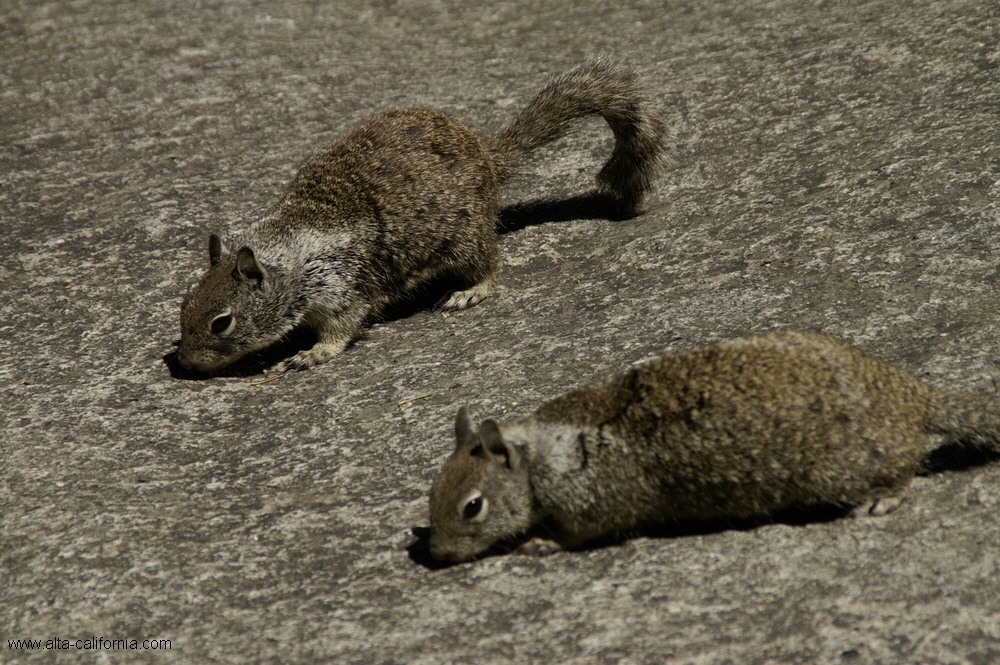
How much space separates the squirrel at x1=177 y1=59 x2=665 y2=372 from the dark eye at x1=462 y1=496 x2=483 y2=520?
7.27ft

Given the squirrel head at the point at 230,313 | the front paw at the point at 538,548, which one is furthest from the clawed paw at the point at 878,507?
the squirrel head at the point at 230,313

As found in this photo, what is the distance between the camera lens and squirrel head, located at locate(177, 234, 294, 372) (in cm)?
531

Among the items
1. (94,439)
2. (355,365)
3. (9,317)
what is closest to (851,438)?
(355,365)

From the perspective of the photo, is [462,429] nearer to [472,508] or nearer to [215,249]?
[472,508]

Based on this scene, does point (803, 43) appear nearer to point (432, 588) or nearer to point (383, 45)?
point (383, 45)

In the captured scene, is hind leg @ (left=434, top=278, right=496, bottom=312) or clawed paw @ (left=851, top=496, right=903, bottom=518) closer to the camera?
clawed paw @ (left=851, top=496, right=903, bottom=518)

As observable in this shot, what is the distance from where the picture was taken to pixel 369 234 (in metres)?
5.82

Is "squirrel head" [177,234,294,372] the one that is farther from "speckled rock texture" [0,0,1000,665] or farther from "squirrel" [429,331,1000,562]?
"squirrel" [429,331,1000,562]

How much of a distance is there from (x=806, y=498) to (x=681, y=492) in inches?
18.8

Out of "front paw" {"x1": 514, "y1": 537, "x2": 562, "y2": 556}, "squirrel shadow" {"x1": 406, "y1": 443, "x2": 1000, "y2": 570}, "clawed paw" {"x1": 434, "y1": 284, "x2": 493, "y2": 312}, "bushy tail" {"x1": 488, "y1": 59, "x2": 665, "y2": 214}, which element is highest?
"bushy tail" {"x1": 488, "y1": 59, "x2": 665, "y2": 214}

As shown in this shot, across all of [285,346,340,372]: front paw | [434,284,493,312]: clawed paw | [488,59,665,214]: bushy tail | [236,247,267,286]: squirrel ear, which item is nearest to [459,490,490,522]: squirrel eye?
[285,346,340,372]: front paw

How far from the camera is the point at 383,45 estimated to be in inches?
362

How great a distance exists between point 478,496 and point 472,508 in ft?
0.18

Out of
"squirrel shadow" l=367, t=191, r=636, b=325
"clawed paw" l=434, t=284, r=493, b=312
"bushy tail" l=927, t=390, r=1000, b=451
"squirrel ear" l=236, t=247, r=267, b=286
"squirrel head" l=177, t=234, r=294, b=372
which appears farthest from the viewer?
"squirrel shadow" l=367, t=191, r=636, b=325
